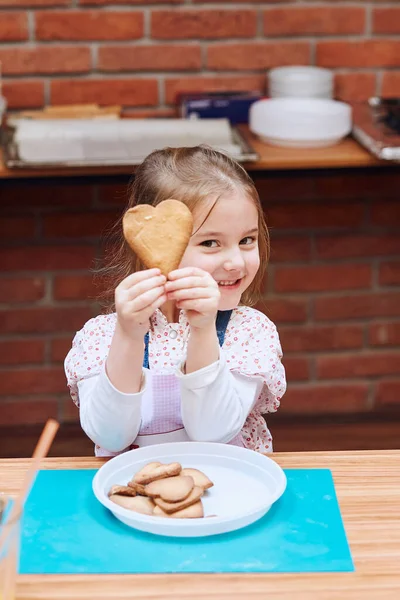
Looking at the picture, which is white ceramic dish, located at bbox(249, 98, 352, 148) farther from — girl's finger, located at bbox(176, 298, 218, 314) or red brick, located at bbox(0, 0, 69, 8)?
girl's finger, located at bbox(176, 298, 218, 314)

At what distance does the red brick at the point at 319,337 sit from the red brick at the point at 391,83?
0.72 m

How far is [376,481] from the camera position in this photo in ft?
4.12

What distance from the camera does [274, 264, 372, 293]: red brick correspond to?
293 centimetres

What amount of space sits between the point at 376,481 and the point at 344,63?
5.99ft

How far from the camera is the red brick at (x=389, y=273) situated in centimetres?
296

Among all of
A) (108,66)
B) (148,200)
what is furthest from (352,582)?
(108,66)

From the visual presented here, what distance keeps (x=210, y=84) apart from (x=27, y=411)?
114cm

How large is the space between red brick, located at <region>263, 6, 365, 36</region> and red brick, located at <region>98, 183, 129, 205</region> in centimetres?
61

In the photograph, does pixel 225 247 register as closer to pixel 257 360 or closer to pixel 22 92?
pixel 257 360

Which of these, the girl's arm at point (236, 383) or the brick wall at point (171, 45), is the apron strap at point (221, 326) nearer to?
the girl's arm at point (236, 383)

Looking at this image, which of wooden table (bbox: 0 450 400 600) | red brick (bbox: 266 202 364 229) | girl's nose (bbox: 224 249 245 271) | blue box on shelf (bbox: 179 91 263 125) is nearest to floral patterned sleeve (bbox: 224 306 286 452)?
girl's nose (bbox: 224 249 245 271)

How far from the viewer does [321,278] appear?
2943mm

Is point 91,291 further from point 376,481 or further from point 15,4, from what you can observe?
point 376,481

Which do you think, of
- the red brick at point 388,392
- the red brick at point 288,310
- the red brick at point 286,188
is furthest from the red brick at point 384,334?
the red brick at point 286,188
